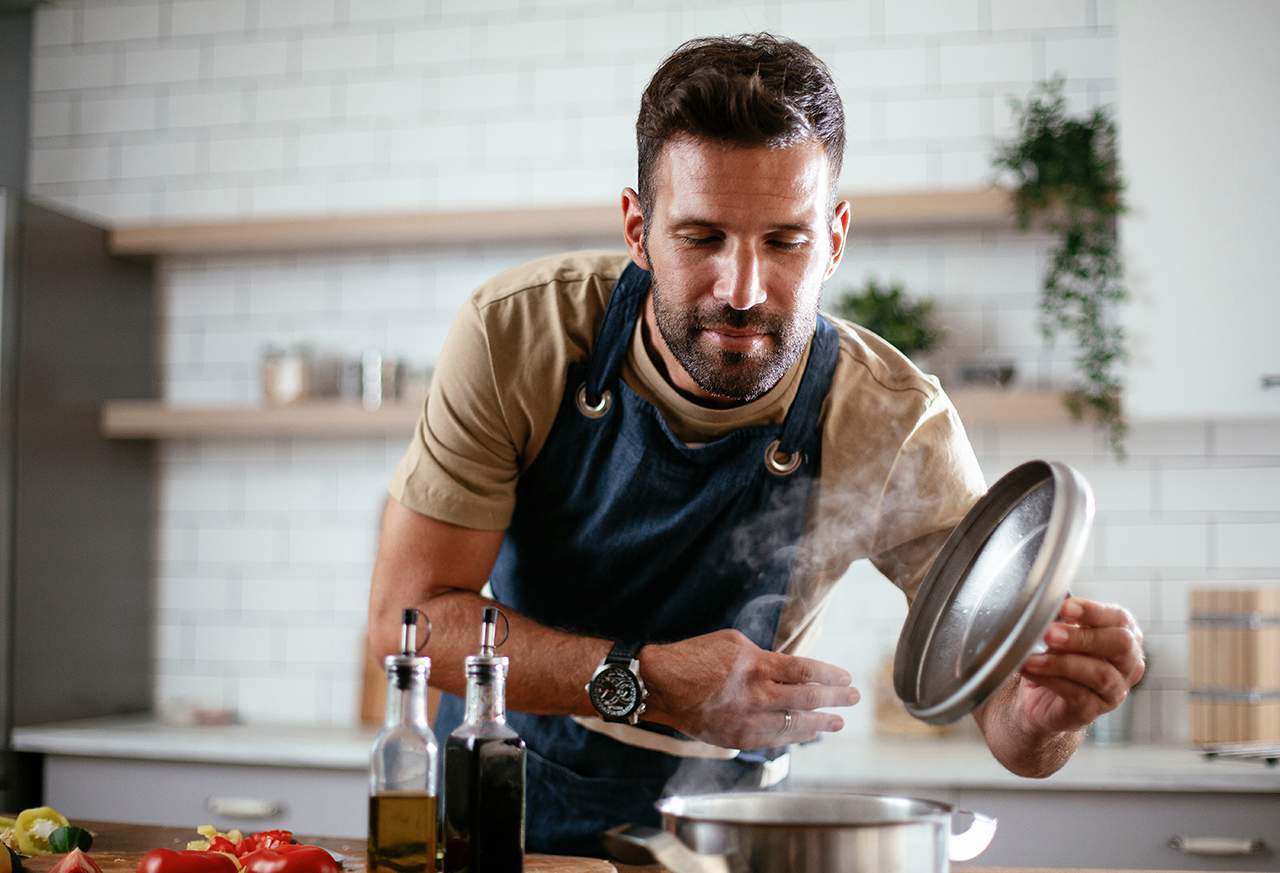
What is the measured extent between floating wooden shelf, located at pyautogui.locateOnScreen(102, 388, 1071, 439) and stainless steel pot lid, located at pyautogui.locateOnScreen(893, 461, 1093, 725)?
1.90 meters

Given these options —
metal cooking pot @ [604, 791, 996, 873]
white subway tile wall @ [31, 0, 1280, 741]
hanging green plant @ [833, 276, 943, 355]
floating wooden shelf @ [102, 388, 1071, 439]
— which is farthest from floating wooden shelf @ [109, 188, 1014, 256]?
metal cooking pot @ [604, 791, 996, 873]

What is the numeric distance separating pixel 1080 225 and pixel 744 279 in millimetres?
2046

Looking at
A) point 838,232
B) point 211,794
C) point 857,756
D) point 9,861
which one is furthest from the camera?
point 211,794

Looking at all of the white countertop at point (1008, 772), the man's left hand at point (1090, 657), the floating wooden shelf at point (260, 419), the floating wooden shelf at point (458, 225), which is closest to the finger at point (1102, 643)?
the man's left hand at point (1090, 657)

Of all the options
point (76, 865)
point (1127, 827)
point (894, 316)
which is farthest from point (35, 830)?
point (894, 316)

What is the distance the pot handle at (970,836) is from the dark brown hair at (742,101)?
2.53 ft

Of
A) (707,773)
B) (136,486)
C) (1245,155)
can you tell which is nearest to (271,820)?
(136,486)

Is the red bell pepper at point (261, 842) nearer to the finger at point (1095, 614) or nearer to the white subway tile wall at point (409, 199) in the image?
the finger at point (1095, 614)

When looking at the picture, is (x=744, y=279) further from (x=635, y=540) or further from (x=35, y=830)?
(x=35, y=830)

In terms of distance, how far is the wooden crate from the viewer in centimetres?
280

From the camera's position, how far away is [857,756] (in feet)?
9.11

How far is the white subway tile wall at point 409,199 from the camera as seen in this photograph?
10.5ft

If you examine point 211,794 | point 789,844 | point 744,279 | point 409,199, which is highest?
point 409,199

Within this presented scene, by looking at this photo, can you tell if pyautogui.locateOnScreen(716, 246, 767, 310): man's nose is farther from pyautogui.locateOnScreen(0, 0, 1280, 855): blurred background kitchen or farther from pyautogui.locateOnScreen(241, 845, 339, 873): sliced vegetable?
pyautogui.locateOnScreen(0, 0, 1280, 855): blurred background kitchen
